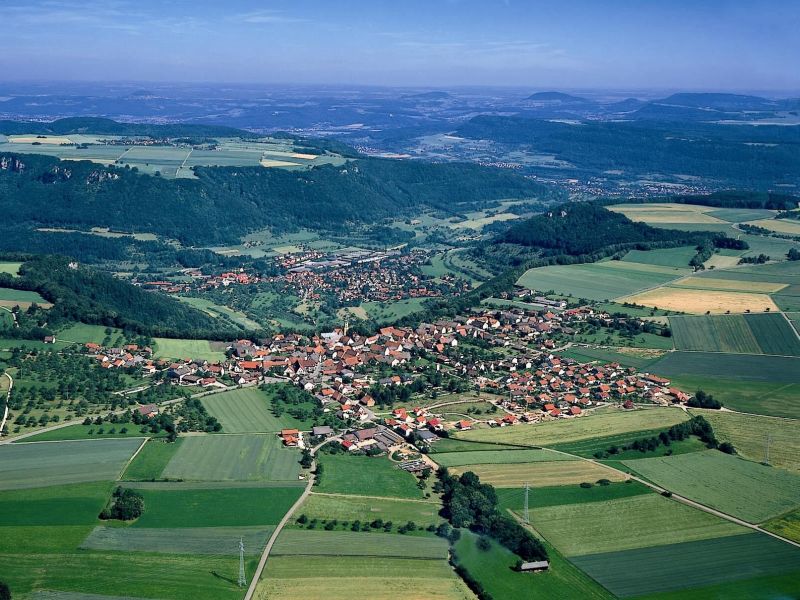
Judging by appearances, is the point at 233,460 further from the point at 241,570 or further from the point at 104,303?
the point at 104,303

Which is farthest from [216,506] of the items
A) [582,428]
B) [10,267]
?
[10,267]

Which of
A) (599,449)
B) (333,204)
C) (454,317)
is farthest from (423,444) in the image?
(333,204)

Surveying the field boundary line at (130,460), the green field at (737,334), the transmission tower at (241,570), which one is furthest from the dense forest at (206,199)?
the transmission tower at (241,570)

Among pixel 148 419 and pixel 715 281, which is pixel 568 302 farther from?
pixel 148 419

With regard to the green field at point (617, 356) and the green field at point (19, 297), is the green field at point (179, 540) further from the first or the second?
the green field at point (19, 297)

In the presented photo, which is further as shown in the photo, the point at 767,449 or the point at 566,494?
the point at 767,449

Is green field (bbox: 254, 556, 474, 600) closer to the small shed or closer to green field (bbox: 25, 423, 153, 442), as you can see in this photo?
the small shed
